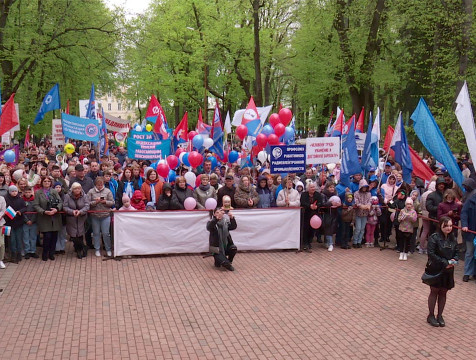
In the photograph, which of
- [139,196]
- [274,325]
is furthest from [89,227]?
[274,325]

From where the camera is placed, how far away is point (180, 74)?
34875mm

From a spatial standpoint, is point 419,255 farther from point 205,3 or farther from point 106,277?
point 205,3

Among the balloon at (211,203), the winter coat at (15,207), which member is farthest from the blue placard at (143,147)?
the winter coat at (15,207)

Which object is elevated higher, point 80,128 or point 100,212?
point 80,128

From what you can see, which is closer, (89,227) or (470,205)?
(470,205)

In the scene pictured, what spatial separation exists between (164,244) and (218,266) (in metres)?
1.42

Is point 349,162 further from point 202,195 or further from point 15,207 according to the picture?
point 15,207

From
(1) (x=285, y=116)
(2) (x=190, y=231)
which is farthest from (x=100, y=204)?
(1) (x=285, y=116)

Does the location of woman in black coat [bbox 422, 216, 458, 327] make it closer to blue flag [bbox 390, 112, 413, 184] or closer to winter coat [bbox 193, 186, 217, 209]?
blue flag [bbox 390, 112, 413, 184]

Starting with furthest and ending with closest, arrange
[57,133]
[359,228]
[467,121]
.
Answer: [57,133]
[359,228]
[467,121]

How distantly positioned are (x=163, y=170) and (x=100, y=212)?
2110 millimetres

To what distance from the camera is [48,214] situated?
10.1 m

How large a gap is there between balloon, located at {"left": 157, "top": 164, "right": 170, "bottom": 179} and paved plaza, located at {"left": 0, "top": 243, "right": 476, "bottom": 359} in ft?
7.60

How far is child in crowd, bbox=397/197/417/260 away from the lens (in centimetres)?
1090
